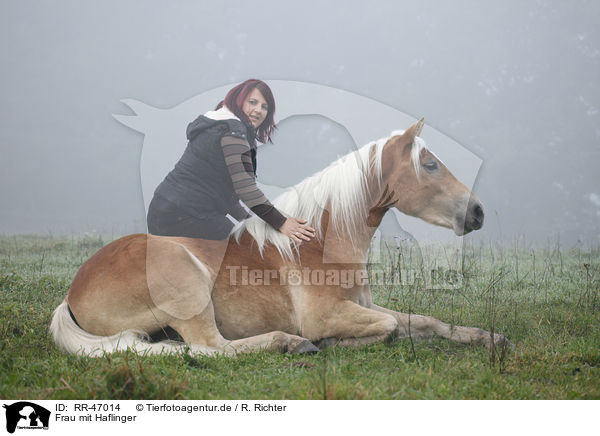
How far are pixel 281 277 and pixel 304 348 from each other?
0.60 m

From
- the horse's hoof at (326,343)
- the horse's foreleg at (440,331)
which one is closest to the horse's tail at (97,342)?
the horse's hoof at (326,343)

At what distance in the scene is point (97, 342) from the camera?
3365 millimetres

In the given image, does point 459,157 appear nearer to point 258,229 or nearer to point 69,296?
point 258,229

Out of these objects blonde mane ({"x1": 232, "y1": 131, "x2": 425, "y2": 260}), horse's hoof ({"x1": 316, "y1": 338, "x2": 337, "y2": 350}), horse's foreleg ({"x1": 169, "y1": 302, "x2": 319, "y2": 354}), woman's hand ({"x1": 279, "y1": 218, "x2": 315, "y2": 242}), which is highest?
blonde mane ({"x1": 232, "y1": 131, "x2": 425, "y2": 260})

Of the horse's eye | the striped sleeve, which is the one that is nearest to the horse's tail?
the striped sleeve

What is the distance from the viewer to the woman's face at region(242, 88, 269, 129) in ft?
13.5

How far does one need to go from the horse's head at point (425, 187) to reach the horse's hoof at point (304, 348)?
1317 mm

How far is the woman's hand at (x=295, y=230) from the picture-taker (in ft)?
12.4

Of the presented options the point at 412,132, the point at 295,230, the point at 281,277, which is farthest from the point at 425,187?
the point at 281,277

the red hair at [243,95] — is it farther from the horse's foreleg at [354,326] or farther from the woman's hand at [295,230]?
the horse's foreleg at [354,326]

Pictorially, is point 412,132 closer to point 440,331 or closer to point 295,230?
point 295,230
